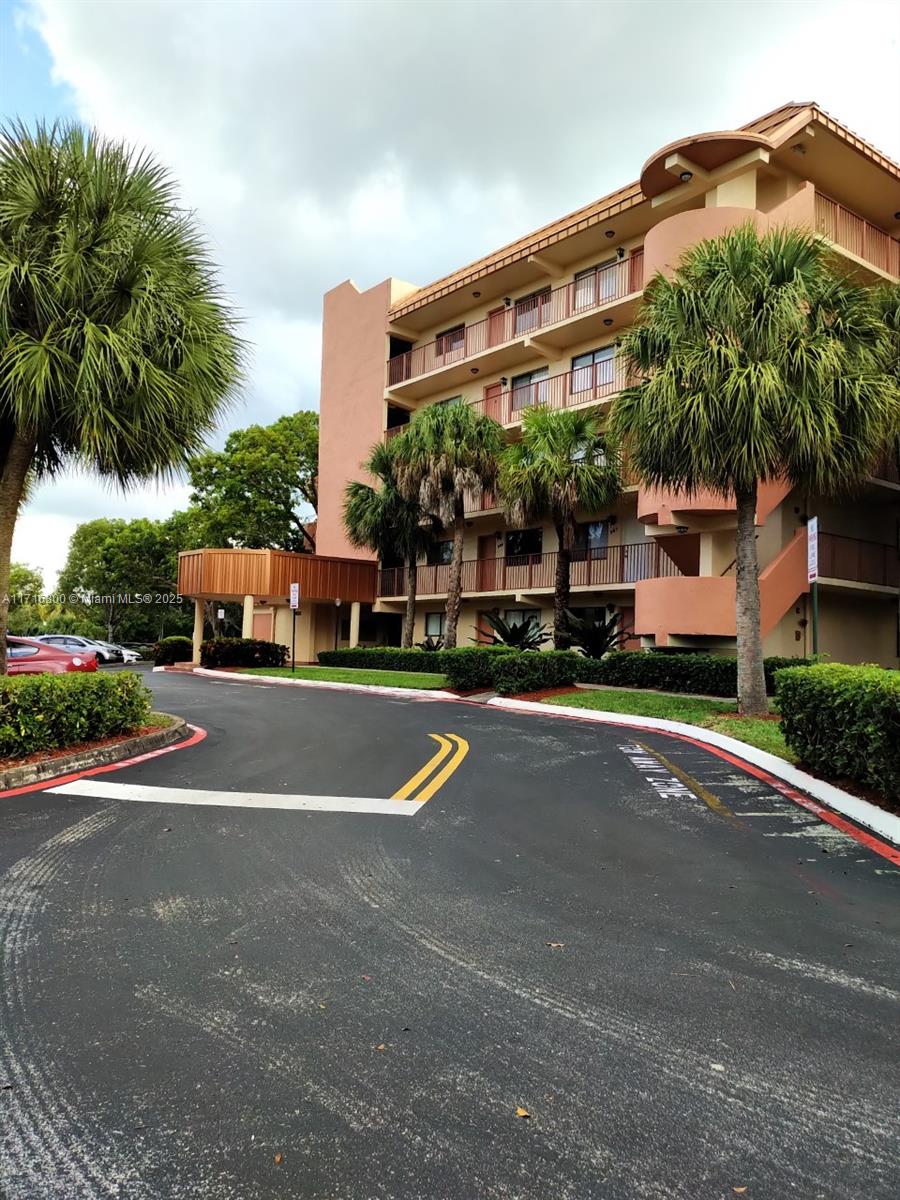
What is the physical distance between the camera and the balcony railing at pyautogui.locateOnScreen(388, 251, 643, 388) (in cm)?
2416

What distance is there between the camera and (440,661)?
2234 cm

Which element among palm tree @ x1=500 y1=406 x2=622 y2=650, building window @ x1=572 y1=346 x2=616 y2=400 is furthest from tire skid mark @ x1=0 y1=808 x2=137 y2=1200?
building window @ x1=572 y1=346 x2=616 y2=400

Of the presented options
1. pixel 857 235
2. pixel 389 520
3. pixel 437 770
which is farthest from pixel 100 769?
pixel 857 235

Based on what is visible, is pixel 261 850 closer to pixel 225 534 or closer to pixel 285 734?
pixel 285 734

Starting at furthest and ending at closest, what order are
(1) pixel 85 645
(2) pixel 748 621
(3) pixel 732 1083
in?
1. (1) pixel 85 645
2. (2) pixel 748 621
3. (3) pixel 732 1083

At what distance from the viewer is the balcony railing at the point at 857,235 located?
2033 cm

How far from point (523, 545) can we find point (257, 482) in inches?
732

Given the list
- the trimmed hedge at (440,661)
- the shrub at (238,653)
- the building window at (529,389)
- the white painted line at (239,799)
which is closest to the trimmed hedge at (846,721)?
the white painted line at (239,799)

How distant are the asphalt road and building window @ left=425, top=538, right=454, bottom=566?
2407cm

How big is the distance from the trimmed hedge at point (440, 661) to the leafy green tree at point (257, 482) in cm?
1249

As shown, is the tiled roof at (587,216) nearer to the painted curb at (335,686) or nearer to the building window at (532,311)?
the building window at (532,311)

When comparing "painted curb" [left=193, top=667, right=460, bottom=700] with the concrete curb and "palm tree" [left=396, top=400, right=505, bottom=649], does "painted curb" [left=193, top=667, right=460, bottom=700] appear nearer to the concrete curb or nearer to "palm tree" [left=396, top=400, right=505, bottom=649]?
"palm tree" [left=396, top=400, right=505, bottom=649]

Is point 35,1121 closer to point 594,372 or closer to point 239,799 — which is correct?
point 239,799

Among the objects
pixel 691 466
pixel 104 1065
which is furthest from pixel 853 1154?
pixel 691 466
